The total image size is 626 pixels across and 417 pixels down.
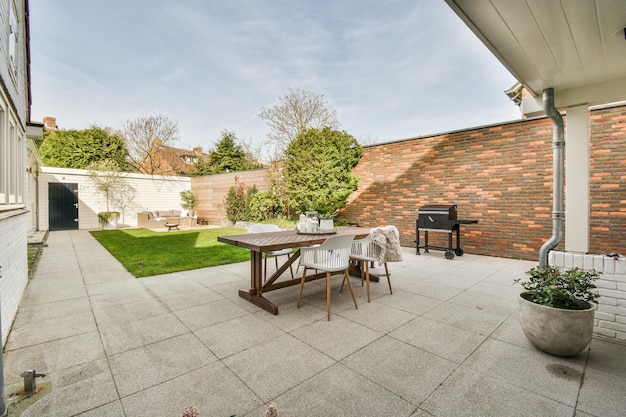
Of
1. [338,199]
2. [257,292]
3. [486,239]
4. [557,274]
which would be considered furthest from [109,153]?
[557,274]

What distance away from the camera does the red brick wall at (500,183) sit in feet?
15.8

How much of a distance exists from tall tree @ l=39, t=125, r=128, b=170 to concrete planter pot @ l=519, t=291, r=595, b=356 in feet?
59.8

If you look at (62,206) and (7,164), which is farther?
(62,206)

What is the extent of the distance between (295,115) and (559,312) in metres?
11.5

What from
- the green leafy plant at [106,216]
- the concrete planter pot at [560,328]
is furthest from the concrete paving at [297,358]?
the green leafy plant at [106,216]

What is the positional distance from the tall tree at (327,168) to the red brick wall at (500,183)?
35.4 inches

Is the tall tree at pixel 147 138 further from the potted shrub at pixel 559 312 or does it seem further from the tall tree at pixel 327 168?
the potted shrub at pixel 559 312

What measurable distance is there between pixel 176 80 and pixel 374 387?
13057 mm

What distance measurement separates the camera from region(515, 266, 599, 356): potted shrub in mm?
2037

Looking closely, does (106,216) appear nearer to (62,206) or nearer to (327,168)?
(62,206)

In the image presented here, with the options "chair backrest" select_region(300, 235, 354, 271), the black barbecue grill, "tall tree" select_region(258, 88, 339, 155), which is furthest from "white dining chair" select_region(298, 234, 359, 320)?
"tall tree" select_region(258, 88, 339, 155)

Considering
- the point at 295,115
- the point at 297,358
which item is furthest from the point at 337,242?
the point at 295,115

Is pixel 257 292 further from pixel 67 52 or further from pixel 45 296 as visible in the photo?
pixel 67 52

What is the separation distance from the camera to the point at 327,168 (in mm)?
8375
